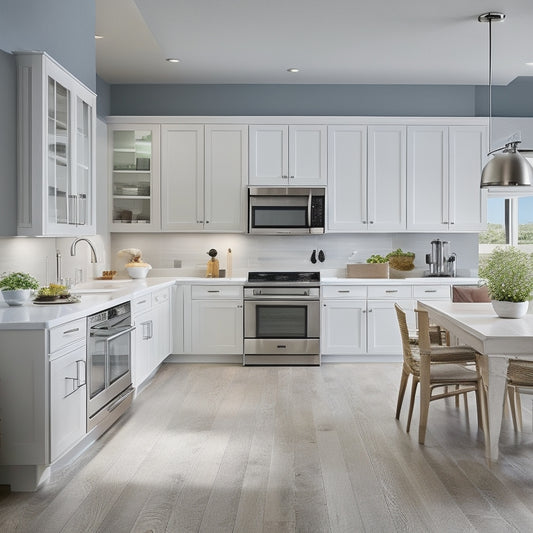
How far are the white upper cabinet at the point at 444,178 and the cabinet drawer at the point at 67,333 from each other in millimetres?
4043

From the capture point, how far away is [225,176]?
646cm

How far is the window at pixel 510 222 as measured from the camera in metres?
6.87

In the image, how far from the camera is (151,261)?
6.78 meters

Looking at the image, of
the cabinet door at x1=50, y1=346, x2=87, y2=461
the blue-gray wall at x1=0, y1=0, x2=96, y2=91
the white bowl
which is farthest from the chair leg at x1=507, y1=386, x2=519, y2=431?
the blue-gray wall at x1=0, y1=0, x2=96, y2=91

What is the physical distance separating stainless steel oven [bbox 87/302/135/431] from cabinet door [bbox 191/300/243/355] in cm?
173

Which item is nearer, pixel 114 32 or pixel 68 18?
pixel 68 18

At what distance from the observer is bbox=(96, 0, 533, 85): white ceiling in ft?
15.0

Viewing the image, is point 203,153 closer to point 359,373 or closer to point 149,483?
point 359,373

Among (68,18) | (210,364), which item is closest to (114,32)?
(68,18)

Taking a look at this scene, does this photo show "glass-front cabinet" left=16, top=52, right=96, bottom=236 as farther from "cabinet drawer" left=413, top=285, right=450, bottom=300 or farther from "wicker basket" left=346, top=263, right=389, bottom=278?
"cabinet drawer" left=413, top=285, right=450, bottom=300

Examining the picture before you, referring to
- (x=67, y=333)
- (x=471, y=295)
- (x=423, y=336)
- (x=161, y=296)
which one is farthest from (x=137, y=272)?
(x=423, y=336)

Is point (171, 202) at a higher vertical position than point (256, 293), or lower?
higher

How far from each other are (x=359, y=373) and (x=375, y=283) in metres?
0.95

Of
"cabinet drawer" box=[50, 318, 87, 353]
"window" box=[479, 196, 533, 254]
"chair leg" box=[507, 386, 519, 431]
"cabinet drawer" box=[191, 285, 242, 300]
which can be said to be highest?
"window" box=[479, 196, 533, 254]
